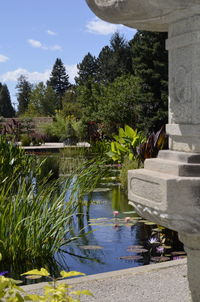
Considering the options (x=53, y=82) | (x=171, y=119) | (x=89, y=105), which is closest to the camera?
(x=171, y=119)

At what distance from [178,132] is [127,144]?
8.82 m

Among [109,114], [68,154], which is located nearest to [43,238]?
[68,154]

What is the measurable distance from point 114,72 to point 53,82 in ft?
103

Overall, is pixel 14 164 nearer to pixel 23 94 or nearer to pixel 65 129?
pixel 65 129

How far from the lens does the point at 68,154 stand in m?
17.2

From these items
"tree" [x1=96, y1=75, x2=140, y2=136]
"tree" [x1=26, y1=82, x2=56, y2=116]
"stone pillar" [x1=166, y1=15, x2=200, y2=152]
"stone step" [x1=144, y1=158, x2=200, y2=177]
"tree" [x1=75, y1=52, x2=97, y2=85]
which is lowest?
"stone step" [x1=144, y1=158, x2=200, y2=177]

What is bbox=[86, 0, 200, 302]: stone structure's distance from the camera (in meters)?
2.58

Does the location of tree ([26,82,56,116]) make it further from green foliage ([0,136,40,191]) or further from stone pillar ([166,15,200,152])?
stone pillar ([166,15,200,152])

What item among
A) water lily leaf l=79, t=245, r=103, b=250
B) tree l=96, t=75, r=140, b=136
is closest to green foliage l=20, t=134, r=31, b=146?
tree l=96, t=75, r=140, b=136

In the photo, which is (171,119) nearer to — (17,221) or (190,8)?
(190,8)

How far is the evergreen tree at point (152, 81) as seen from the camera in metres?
20.2

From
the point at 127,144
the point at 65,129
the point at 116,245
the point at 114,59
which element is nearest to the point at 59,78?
the point at 114,59

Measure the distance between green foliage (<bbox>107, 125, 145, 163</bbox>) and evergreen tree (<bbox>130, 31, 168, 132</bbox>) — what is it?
27.4ft

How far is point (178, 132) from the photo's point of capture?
2775mm
